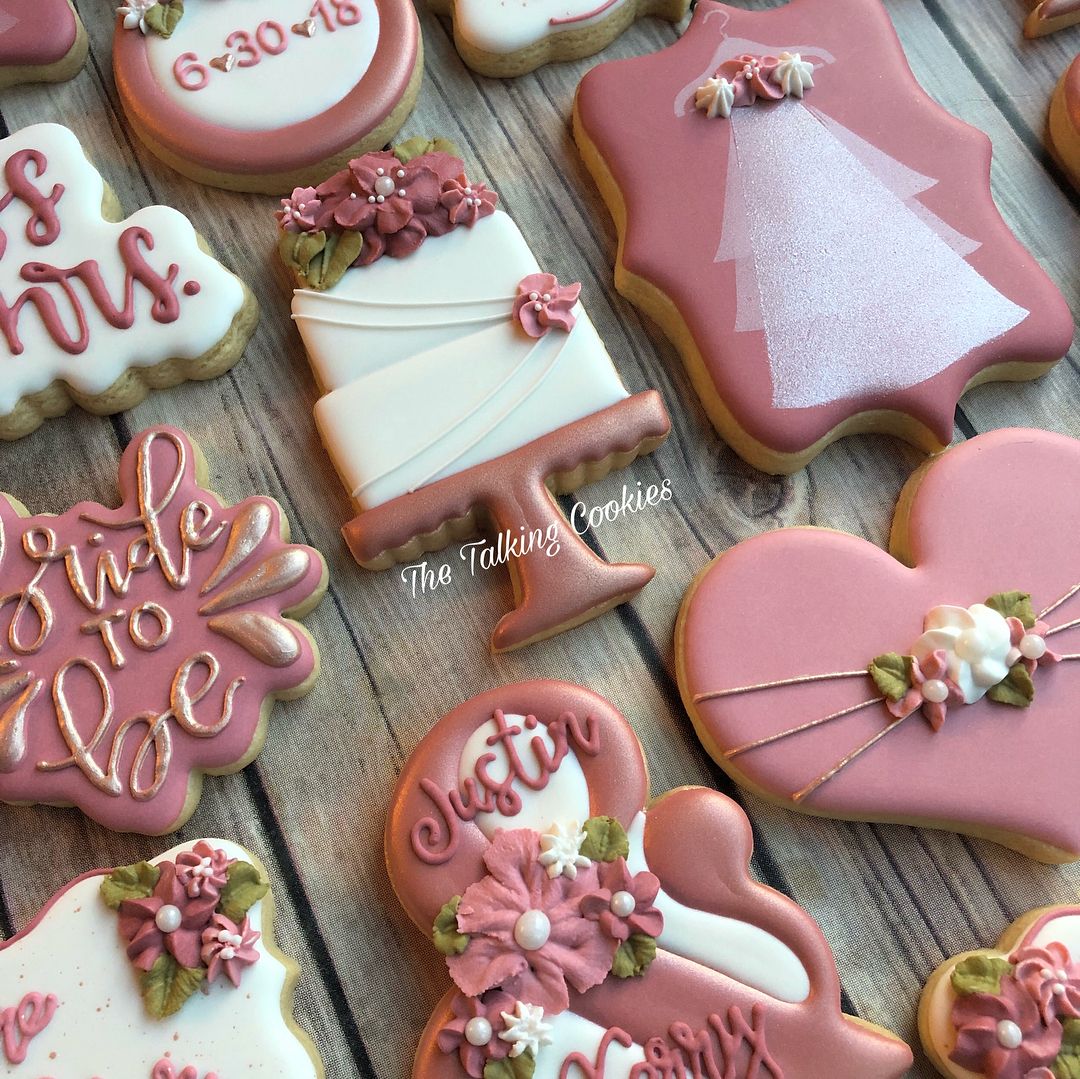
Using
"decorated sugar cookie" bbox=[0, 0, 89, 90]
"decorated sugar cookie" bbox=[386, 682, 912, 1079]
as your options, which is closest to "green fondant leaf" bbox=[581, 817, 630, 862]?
"decorated sugar cookie" bbox=[386, 682, 912, 1079]

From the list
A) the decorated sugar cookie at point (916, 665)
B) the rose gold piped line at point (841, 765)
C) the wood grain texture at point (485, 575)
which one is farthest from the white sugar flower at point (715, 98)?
the rose gold piped line at point (841, 765)

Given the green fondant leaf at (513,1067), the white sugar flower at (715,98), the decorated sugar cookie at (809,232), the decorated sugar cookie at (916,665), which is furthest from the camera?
the white sugar flower at (715,98)

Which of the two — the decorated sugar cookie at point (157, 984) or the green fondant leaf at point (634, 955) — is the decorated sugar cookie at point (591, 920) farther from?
the decorated sugar cookie at point (157, 984)

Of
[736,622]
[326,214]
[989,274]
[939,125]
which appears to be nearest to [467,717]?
[736,622]

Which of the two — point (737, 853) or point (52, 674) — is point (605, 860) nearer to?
point (737, 853)

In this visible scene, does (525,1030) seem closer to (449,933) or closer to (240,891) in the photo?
(449,933)
